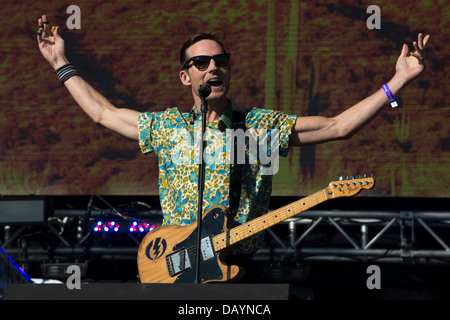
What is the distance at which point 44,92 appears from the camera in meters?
6.54

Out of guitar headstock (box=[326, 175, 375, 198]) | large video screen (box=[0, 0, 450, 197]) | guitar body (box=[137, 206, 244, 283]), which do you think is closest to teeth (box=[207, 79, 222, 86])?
guitar body (box=[137, 206, 244, 283])

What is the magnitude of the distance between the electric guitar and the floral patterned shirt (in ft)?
0.32

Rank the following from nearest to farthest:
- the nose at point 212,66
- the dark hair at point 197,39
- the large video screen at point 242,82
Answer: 1. the nose at point 212,66
2. the dark hair at point 197,39
3. the large video screen at point 242,82

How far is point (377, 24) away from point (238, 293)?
4.55 metres

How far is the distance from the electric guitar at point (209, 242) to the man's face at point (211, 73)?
2.19ft

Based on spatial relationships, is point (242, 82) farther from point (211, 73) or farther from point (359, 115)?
point (359, 115)

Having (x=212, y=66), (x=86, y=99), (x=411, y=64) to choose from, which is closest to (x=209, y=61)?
(x=212, y=66)

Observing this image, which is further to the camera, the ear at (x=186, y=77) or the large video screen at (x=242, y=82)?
the large video screen at (x=242, y=82)

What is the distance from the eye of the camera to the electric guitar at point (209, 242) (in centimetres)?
369

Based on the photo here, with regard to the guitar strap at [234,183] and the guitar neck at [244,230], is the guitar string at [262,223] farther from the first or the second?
the guitar strap at [234,183]

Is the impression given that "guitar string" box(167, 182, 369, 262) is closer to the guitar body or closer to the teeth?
the guitar body

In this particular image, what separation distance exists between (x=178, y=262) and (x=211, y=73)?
1.10 metres

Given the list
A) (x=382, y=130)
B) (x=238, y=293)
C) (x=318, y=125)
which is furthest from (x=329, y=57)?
A: (x=238, y=293)

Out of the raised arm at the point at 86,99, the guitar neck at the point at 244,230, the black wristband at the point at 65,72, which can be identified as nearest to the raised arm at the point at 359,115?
the guitar neck at the point at 244,230
